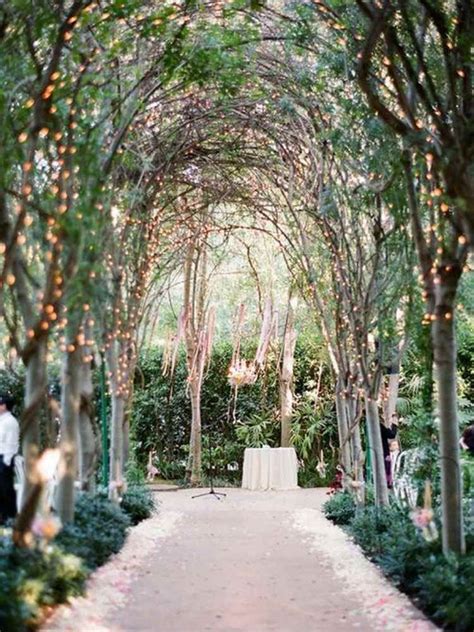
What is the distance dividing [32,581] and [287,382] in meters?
13.8

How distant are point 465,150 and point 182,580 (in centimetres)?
393

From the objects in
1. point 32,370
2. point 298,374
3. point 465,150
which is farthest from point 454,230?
point 298,374

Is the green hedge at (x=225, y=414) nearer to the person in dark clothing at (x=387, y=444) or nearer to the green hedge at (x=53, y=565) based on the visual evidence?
the person in dark clothing at (x=387, y=444)

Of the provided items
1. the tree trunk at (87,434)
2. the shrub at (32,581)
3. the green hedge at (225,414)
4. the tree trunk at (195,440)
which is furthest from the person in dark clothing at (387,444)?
the shrub at (32,581)

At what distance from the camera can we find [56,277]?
19.8ft

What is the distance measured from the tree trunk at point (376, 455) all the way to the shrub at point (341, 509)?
1483 mm

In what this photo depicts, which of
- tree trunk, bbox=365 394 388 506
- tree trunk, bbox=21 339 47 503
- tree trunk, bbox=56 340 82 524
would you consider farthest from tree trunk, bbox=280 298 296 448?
tree trunk, bbox=21 339 47 503

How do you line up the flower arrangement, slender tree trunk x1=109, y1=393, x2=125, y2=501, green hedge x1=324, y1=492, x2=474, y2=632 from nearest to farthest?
1. green hedge x1=324, y1=492, x2=474, y2=632
2. slender tree trunk x1=109, y1=393, x2=125, y2=501
3. the flower arrangement

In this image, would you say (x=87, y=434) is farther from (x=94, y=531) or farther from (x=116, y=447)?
(x=116, y=447)

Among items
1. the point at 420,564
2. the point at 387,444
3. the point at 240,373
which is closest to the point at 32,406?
the point at 420,564

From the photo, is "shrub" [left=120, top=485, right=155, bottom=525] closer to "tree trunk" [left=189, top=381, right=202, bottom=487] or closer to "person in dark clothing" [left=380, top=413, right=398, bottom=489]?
"person in dark clothing" [left=380, top=413, right=398, bottom=489]

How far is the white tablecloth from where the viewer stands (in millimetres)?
17719

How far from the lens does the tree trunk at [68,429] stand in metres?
7.62

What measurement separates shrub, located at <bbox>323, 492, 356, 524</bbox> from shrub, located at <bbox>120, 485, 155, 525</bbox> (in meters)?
2.32
